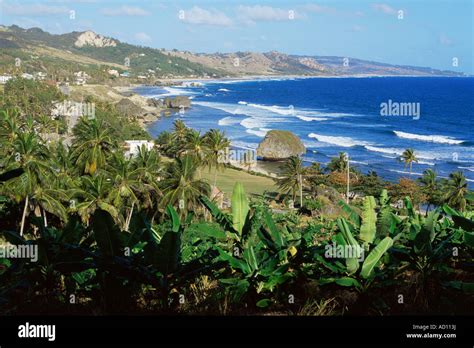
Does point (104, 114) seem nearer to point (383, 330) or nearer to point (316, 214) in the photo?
point (316, 214)

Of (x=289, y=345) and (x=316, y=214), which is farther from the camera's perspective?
(x=316, y=214)

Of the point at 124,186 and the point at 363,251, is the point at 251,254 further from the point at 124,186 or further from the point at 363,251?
the point at 124,186

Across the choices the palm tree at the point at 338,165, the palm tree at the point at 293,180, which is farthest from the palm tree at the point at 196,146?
the palm tree at the point at 338,165

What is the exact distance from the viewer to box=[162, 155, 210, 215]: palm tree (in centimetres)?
3350

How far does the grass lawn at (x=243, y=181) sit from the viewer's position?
2110 inches

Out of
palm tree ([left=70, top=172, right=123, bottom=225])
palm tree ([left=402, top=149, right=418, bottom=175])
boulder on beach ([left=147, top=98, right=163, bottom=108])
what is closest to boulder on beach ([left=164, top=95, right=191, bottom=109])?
A: boulder on beach ([left=147, top=98, right=163, bottom=108])

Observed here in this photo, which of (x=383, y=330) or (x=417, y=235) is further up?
(x=417, y=235)

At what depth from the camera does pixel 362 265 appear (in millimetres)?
4586

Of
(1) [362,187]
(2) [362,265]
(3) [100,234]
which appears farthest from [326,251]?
(1) [362,187]

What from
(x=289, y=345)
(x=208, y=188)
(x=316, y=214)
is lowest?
(x=316, y=214)

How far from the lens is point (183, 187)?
33812mm

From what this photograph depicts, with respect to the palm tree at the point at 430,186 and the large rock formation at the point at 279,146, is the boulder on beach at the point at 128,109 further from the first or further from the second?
the palm tree at the point at 430,186

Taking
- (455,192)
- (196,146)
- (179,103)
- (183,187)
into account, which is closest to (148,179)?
(183,187)

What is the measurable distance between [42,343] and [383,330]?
2.18 metres
